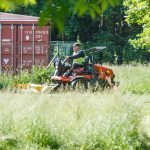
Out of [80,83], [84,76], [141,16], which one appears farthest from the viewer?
[141,16]

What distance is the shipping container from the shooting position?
2097 centimetres

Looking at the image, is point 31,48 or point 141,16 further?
point 31,48

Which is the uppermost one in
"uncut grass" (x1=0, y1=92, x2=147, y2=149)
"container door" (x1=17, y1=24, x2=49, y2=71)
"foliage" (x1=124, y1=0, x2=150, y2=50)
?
"foliage" (x1=124, y1=0, x2=150, y2=50)

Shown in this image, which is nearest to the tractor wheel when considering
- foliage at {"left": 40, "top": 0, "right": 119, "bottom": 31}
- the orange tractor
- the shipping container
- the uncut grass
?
the orange tractor

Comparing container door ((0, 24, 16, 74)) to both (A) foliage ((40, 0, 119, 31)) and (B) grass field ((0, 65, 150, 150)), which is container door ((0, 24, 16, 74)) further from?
(A) foliage ((40, 0, 119, 31))

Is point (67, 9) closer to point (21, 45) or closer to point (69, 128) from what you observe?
point (69, 128)

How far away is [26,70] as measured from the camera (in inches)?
776

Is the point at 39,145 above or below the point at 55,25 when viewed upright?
below

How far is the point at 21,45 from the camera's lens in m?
21.3

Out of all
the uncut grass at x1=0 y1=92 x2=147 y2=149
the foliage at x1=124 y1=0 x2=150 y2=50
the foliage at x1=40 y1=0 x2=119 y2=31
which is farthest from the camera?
the foliage at x1=124 y1=0 x2=150 y2=50

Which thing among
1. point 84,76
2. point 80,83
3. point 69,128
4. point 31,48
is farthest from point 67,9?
point 31,48

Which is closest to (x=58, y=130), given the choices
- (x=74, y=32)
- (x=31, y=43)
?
(x=31, y=43)

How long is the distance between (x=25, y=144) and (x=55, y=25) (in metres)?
4.45

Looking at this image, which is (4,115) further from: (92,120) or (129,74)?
(129,74)
